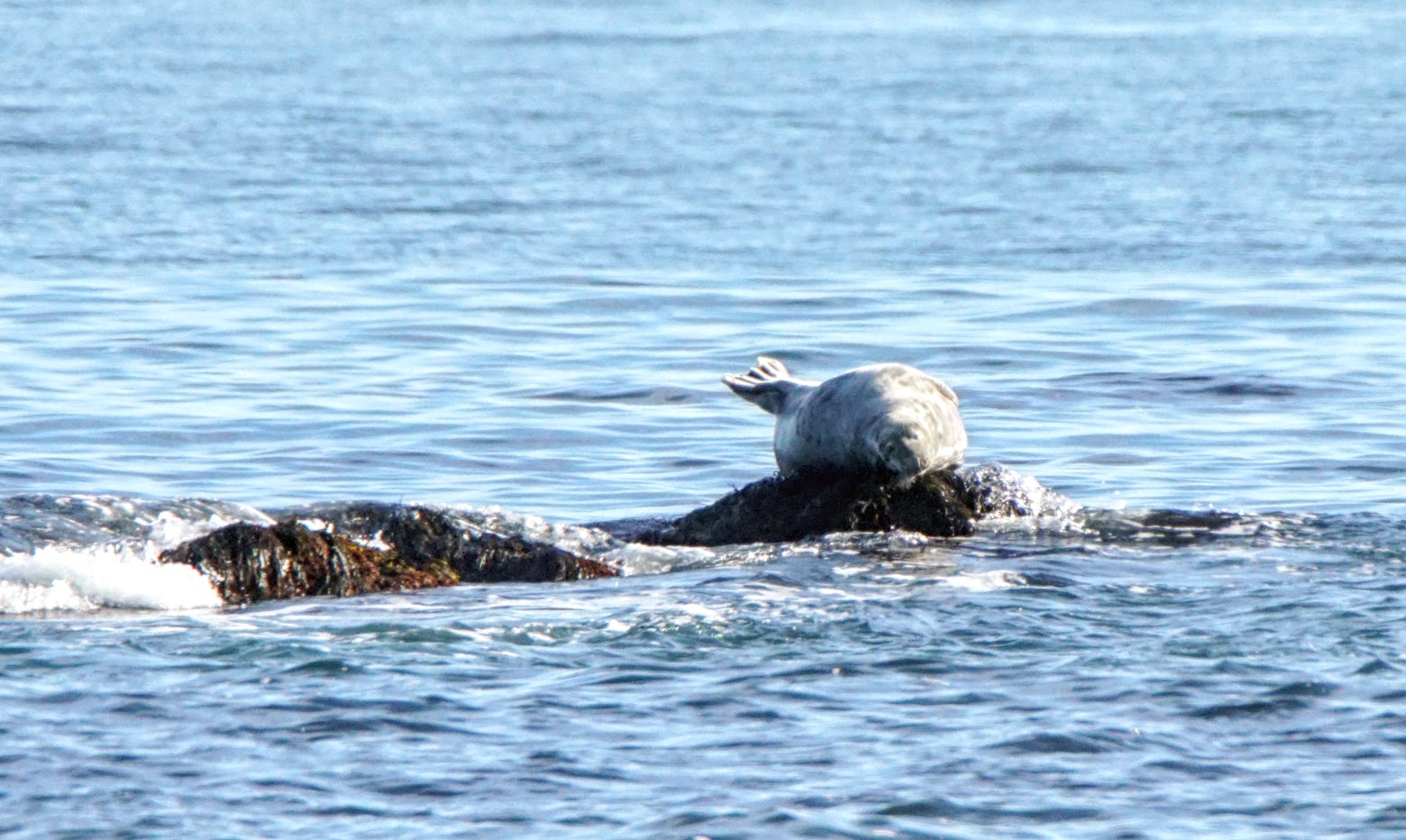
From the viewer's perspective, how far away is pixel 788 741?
5270mm

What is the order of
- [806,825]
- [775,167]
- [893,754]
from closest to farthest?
[806,825], [893,754], [775,167]

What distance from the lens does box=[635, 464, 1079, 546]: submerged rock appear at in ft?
26.9

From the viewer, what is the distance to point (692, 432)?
11680 millimetres

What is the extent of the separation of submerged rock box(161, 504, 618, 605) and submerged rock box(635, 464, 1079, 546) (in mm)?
777

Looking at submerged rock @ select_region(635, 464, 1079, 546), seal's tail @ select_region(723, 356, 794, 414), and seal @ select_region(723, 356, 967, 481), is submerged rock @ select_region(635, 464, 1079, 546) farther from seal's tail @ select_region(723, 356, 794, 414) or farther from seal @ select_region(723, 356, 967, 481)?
seal's tail @ select_region(723, 356, 794, 414)

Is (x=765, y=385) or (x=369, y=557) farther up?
(x=765, y=385)

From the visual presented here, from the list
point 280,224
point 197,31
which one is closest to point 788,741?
→ point 280,224

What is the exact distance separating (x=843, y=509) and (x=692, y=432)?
3495 mm

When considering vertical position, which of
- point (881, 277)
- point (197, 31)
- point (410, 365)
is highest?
point (197, 31)

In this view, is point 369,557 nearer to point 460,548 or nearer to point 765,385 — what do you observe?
point 460,548

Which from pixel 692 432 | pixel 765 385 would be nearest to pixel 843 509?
pixel 765 385

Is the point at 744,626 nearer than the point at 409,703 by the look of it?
No

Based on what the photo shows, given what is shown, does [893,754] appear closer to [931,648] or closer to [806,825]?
[806,825]

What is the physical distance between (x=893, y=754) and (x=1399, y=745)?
1.27m
